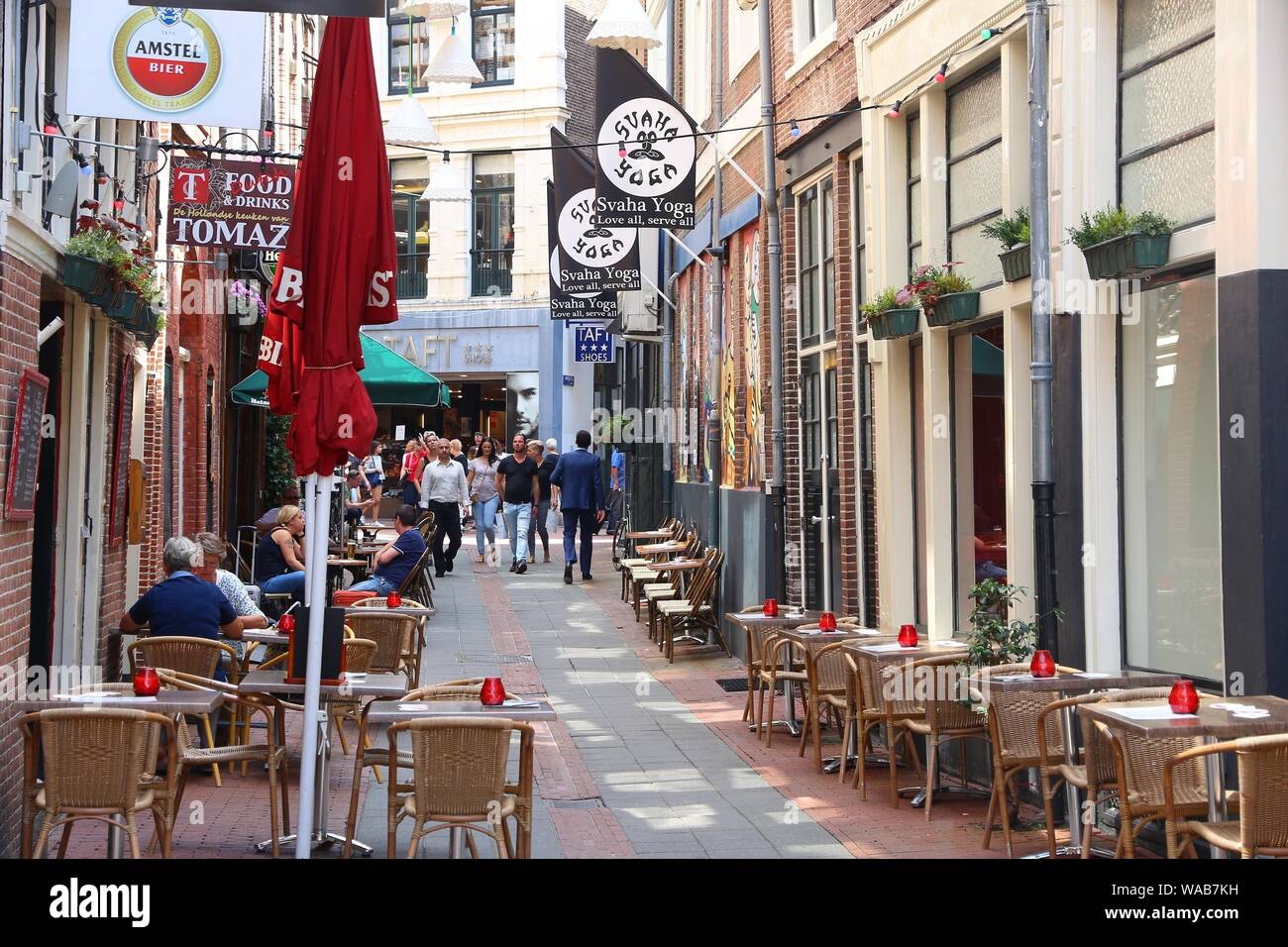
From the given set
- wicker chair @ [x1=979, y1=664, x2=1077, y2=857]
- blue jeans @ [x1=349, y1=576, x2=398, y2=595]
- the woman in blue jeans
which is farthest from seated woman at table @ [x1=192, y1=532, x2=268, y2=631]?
the woman in blue jeans

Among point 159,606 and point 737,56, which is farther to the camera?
point 737,56

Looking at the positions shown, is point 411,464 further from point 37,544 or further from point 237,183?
point 37,544

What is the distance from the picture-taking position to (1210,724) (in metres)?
5.65

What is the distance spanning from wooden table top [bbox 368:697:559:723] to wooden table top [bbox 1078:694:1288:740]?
7.53ft

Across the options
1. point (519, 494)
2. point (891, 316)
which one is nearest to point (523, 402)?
point (519, 494)

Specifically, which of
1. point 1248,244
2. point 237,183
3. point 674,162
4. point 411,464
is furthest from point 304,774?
point 411,464

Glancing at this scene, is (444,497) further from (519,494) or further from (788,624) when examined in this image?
(788,624)

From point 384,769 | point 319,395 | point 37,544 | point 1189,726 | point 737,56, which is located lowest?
point 384,769

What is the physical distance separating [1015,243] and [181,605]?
17.0 ft

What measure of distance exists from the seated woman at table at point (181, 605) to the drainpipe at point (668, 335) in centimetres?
1199

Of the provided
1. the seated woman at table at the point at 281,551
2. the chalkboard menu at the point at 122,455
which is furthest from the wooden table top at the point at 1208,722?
the seated woman at table at the point at 281,551

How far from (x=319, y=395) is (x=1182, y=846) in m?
3.80
